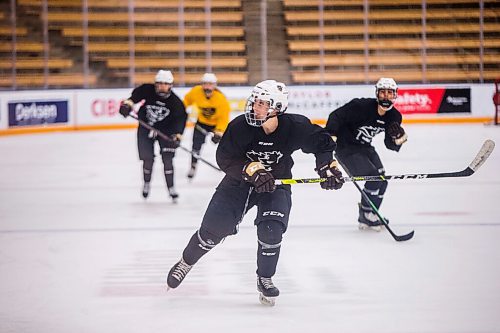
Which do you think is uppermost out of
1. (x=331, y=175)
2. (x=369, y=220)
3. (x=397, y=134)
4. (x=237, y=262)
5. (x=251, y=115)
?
(x=251, y=115)

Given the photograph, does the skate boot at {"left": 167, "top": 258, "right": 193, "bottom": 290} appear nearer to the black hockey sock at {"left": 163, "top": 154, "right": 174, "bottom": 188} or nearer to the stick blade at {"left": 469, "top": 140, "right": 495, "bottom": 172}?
the stick blade at {"left": 469, "top": 140, "right": 495, "bottom": 172}

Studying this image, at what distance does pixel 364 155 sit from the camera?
Answer: 21.5 ft

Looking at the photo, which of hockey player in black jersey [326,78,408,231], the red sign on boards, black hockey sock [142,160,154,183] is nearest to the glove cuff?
hockey player in black jersey [326,78,408,231]

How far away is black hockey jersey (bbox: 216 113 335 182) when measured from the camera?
4176mm

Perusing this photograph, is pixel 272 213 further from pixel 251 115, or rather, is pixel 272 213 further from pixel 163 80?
pixel 163 80

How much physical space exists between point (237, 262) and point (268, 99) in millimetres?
1614

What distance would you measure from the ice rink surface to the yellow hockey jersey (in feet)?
1.97

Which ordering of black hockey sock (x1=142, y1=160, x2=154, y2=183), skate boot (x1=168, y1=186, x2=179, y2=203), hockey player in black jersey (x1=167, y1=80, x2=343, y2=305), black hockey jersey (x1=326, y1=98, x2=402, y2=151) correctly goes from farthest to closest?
1. black hockey sock (x1=142, y1=160, x2=154, y2=183)
2. skate boot (x1=168, y1=186, x2=179, y2=203)
3. black hockey jersey (x1=326, y1=98, x2=402, y2=151)
4. hockey player in black jersey (x1=167, y1=80, x2=343, y2=305)

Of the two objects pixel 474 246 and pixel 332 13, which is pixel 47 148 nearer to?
pixel 332 13

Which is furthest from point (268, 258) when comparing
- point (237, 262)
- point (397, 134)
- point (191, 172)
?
point (191, 172)

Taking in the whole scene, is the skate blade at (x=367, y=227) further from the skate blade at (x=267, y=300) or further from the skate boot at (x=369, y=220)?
the skate blade at (x=267, y=300)

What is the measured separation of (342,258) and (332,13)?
43.6 feet

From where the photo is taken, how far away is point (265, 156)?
4.24 m

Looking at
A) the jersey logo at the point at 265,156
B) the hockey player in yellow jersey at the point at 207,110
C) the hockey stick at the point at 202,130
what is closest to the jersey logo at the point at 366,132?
the jersey logo at the point at 265,156
